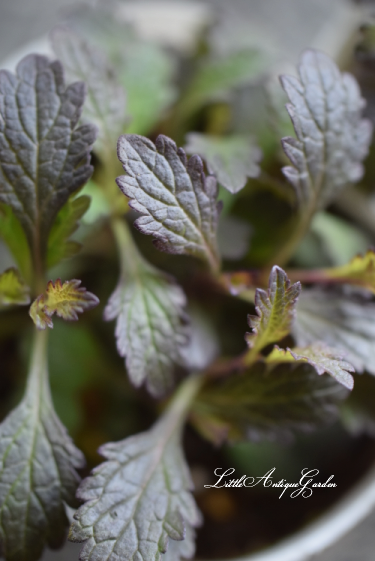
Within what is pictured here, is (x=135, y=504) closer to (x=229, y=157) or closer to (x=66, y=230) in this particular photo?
(x=66, y=230)

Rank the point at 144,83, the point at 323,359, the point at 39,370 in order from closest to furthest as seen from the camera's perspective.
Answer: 1. the point at 323,359
2. the point at 39,370
3. the point at 144,83

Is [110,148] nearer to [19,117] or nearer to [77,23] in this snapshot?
[19,117]

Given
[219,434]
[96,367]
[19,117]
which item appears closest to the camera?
[19,117]

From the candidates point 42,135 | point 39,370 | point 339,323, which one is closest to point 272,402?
point 339,323

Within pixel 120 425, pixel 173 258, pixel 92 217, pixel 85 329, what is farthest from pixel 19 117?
pixel 120 425

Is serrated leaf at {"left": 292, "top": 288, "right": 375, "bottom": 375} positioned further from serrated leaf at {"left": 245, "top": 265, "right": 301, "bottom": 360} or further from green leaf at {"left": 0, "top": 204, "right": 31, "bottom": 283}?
green leaf at {"left": 0, "top": 204, "right": 31, "bottom": 283}

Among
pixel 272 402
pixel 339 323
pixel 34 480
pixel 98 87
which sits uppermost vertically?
pixel 98 87
